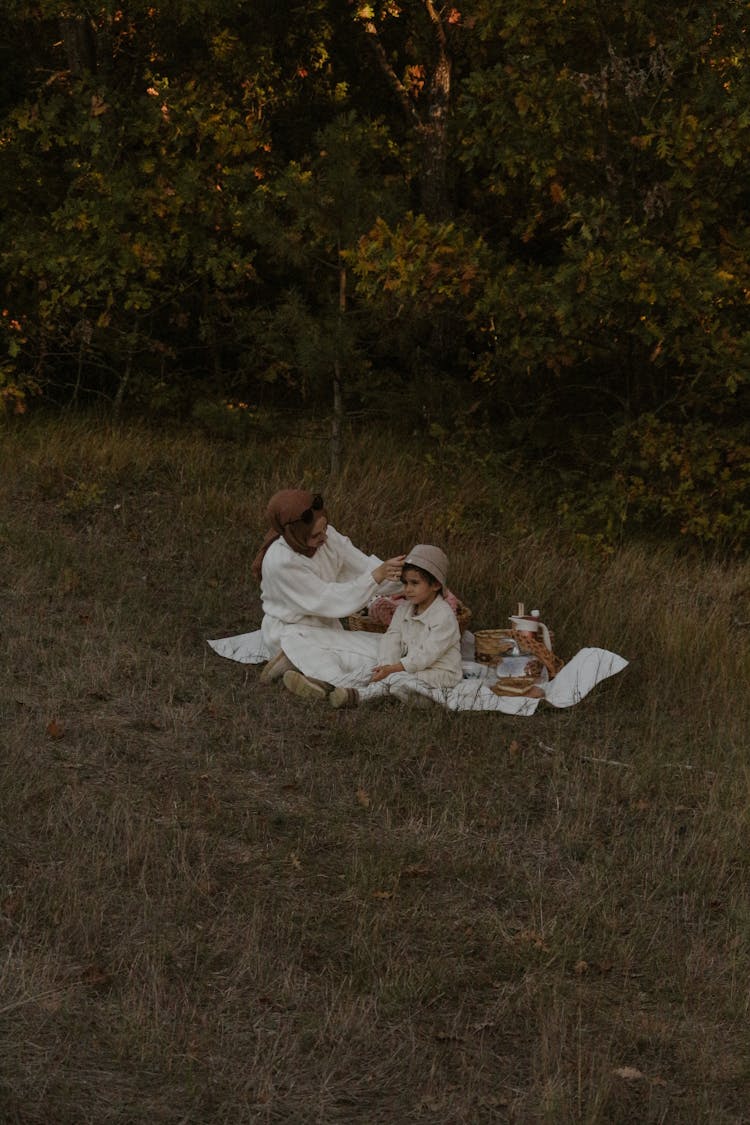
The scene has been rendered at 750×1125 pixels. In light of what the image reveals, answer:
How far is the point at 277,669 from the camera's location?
8625 millimetres

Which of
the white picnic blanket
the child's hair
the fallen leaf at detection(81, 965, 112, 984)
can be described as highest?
the child's hair

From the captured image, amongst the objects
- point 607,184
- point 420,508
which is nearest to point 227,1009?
point 420,508

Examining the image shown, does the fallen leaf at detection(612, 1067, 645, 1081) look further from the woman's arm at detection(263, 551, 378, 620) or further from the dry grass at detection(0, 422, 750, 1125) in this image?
the woman's arm at detection(263, 551, 378, 620)

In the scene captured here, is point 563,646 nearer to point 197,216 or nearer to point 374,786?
point 374,786

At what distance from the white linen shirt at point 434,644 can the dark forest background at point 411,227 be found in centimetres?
405

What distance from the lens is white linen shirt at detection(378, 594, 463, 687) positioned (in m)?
8.15

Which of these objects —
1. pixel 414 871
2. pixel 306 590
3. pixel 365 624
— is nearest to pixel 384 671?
pixel 306 590

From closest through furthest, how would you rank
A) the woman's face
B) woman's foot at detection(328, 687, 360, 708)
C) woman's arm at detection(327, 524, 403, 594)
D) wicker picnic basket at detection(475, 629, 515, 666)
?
woman's foot at detection(328, 687, 360, 708)
wicker picnic basket at detection(475, 629, 515, 666)
the woman's face
woman's arm at detection(327, 524, 403, 594)

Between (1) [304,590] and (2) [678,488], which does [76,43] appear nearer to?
(2) [678,488]

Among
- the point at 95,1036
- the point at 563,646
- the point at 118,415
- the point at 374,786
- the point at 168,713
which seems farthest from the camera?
the point at 118,415

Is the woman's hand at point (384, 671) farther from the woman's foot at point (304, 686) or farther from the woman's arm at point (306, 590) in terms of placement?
the woman's arm at point (306, 590)

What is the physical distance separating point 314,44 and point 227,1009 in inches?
510

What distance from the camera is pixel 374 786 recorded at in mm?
6824

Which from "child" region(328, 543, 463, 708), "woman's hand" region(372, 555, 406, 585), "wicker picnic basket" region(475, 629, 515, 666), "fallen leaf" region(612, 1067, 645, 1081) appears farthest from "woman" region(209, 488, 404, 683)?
"fallen leaf" region(612, 1067, 645, 1081)
